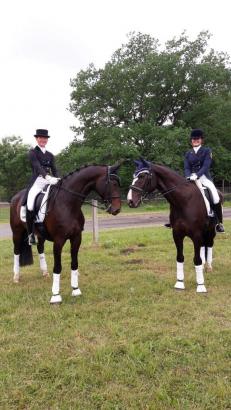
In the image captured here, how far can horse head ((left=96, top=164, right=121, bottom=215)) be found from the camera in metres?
7.09

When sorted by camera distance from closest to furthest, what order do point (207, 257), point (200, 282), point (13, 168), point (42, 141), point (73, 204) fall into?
point (73, 204), point (200, 282), point (42, 141), point (207, 257), point (13, 168)

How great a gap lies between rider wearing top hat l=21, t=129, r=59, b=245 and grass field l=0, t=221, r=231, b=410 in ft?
5.06

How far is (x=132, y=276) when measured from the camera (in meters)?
8.84

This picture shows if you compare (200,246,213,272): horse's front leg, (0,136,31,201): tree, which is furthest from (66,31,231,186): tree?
(200,246,213,272): horse's front leg

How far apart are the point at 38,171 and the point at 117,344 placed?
149 inches

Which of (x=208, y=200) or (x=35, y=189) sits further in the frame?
(x=208, y=200)

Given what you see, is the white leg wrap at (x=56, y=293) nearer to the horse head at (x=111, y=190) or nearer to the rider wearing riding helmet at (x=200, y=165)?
the horse head at (x=111, y=190)

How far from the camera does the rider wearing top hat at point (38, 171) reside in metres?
7.58

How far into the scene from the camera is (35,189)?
7.67 m

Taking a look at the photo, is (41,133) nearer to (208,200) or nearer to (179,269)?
(208,200)

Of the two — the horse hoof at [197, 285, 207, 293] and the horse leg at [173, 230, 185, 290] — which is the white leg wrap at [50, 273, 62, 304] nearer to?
the horse leg at [173, 230, 185, 290]

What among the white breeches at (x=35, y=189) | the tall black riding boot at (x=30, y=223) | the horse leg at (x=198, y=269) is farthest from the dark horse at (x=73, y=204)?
the horse leg at (x=198, y=269)

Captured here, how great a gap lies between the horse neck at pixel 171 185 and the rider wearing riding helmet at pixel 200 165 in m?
0.42

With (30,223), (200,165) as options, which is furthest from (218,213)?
(30,223)
